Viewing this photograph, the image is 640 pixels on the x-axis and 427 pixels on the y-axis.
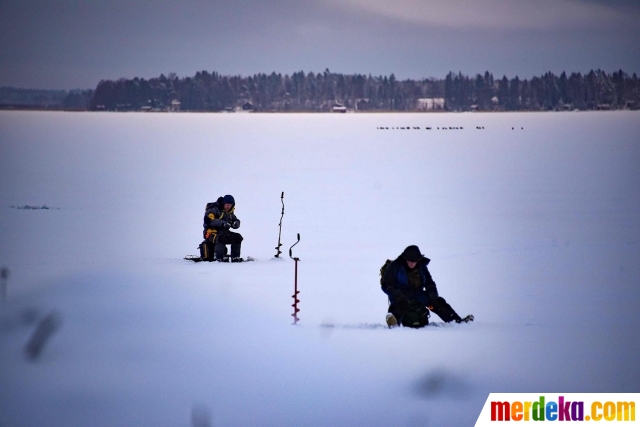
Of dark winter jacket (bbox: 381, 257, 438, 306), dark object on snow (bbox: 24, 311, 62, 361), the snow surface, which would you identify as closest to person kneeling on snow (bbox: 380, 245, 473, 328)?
dark winter jacket (bbox: 381, 257, 438, 306)

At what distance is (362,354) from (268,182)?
17.2m

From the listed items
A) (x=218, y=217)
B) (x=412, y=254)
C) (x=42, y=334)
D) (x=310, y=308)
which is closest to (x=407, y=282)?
(x=412, y=254)

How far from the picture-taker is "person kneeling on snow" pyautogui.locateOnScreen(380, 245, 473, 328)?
8258 mm

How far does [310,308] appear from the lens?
31.1 feet

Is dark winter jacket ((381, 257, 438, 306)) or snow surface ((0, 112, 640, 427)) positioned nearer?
snow surface ((0, 112, 640, 427))

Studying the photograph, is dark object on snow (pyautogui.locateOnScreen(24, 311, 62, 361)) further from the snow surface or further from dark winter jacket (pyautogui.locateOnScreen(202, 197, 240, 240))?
dark winter jacket (pyautogui.locateOnScreen(202, 197, 240, 240))

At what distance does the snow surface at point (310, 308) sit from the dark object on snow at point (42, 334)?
0.08 meters

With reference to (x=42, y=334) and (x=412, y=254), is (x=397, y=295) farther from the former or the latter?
(x=42, y=334)

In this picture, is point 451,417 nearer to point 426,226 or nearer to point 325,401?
point 325,401

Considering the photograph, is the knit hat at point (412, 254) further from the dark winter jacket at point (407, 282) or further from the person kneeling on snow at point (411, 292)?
the dark winter jacket at point (407, 282)

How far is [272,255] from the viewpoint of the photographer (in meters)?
12.9

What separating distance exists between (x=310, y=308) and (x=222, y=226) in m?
2.62

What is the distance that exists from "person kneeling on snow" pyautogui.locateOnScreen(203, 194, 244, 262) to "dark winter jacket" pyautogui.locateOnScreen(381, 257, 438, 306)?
11.4 feet

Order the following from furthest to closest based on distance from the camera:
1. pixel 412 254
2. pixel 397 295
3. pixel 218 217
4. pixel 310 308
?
pixel 218 217 → pixel 310 308 → pixel 397 295 → pixel 412 254
